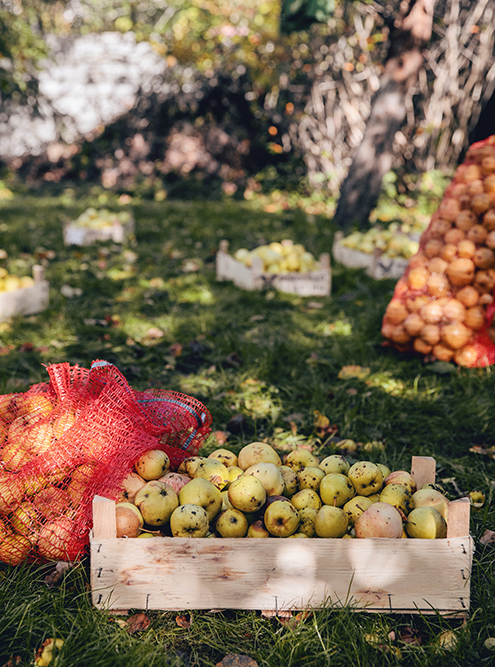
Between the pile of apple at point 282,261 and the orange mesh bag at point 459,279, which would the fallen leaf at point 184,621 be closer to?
the orange mesh bag at point 459,279

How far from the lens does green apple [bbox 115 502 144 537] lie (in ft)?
5.72

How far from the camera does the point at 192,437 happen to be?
220cm

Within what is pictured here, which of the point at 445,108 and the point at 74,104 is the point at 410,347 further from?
the point at 74,104

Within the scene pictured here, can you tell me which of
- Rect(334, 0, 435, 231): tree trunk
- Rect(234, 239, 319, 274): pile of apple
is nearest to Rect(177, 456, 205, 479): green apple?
Rect(234, 239, 319, 274): pile of apple

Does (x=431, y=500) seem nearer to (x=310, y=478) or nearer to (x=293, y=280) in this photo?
(x=310, y=478)

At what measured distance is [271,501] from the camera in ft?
6.07

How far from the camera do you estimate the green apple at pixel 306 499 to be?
6.17 feet

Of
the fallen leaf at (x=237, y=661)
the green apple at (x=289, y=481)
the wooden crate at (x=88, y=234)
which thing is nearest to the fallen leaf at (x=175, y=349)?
the green apple at (x=289, y=481)

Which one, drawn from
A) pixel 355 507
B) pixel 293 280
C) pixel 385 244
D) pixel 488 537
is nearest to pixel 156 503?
pixel 355 507

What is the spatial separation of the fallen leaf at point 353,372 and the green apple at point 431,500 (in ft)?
5.16

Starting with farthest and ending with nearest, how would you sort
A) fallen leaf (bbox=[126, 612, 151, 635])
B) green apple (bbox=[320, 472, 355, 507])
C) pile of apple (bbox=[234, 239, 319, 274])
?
pile of apple (bbox=[234, 239, 319, 274]) → green apple (bbox=[320, 472, 355, 507]) → fallen leaf (bbox=[126, 612, 151, 635])

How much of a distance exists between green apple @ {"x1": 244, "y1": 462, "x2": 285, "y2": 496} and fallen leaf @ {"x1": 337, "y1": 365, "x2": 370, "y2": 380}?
5.41ft

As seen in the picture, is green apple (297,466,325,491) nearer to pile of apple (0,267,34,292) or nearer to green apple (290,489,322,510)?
green apple (290,489,322,510)

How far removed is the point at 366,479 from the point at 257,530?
460mm
